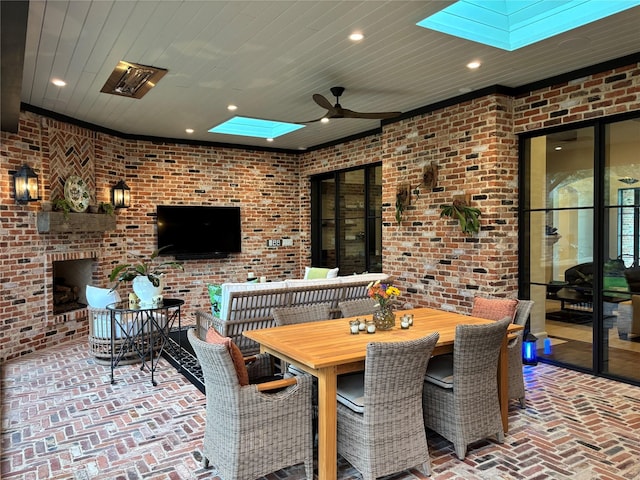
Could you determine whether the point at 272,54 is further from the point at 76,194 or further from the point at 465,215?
the point at 76,194

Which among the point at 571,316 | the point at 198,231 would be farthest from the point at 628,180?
the point at 198,231

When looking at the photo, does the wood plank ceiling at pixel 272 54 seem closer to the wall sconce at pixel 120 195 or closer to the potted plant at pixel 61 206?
the potted plant at pixel 61 206

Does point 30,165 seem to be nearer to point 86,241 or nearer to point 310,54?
point 86,241

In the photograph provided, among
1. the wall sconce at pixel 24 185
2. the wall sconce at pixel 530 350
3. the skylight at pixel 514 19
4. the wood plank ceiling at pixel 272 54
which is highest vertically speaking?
the skylight at pixel 514 19

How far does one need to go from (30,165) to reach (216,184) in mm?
3081

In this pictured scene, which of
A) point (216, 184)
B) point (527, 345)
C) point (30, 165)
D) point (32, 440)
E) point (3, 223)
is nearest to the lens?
point (32, 440)

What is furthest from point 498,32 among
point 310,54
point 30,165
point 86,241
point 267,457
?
point 86,241

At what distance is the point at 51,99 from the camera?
209 inches

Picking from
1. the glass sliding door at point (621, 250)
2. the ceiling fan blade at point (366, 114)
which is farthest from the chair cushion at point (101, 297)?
the glass sliding door at point (621, 250)

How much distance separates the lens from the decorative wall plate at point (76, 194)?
6.03 metres

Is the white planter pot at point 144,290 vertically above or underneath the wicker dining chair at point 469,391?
above

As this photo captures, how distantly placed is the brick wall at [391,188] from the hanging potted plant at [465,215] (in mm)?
110

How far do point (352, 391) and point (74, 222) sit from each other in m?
4.82

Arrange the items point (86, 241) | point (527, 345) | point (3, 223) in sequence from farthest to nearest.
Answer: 1. point (86, 241)
2. point (3, 223)
3. point (527, 345)
